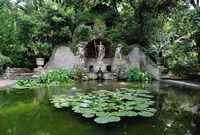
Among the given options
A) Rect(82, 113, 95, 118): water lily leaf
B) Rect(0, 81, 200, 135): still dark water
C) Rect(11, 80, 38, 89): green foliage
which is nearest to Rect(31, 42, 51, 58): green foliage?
Rect(11, 80, 38, 89): green foliage

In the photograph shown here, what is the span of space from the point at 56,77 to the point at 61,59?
3066 mm

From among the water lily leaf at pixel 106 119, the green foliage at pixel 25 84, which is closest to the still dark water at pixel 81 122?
the water lily leaf at pixel 106 119

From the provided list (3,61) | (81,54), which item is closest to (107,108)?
(81,54)

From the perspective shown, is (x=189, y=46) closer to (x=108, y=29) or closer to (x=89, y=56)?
(x=108, y=29)

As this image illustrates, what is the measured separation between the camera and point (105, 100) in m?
7.92

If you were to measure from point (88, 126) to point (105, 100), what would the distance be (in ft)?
8.02

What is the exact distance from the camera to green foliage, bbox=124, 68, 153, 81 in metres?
15.1

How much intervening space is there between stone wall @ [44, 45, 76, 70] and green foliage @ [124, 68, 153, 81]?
374cm

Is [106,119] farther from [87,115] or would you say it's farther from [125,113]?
[125,113]

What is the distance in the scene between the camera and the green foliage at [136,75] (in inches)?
595

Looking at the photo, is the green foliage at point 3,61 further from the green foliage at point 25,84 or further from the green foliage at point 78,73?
the green foliage at point 78,73

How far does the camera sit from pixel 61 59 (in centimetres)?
1689

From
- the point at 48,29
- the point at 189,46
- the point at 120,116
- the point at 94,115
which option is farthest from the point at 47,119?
the point at 48,29

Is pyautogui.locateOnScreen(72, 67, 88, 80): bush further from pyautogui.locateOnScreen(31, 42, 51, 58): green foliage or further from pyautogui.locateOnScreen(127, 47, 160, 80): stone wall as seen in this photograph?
pyautogui.locateOnScreen(127, 47, 160, 80): stone wall
